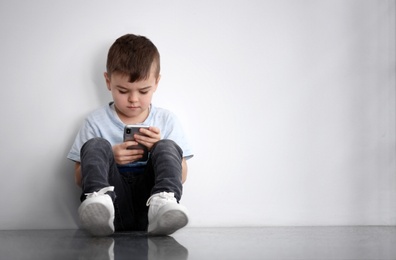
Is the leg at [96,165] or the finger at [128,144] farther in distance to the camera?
the finger at [128,144]

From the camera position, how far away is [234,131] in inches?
95.3

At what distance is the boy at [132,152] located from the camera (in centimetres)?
184

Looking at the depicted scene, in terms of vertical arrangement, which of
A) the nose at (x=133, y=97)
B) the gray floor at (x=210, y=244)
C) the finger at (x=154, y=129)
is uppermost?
the nose at (x=133, y=97)

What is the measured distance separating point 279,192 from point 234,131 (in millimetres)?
292

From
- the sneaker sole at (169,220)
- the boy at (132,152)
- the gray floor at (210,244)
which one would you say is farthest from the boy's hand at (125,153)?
the sneaker sole at (169,220)

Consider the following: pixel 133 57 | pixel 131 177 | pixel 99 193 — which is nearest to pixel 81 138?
pixel 131 177

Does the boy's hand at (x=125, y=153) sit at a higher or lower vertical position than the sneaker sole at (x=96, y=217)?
Answer: higher

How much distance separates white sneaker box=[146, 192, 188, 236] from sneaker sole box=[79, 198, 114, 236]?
4.9 inches

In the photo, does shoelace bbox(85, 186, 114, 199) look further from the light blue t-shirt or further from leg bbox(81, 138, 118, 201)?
the light blue t-shirt

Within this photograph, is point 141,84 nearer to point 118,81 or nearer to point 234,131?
point 118,81

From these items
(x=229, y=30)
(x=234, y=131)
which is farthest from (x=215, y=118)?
(x=229, y=30)

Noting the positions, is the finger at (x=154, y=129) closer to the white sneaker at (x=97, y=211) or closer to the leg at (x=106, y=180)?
the leg at (x=106, y=180)

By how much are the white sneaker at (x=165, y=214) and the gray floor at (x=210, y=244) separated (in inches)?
1.4

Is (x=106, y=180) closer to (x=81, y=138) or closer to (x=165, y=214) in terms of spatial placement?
(x=165, y=214)
